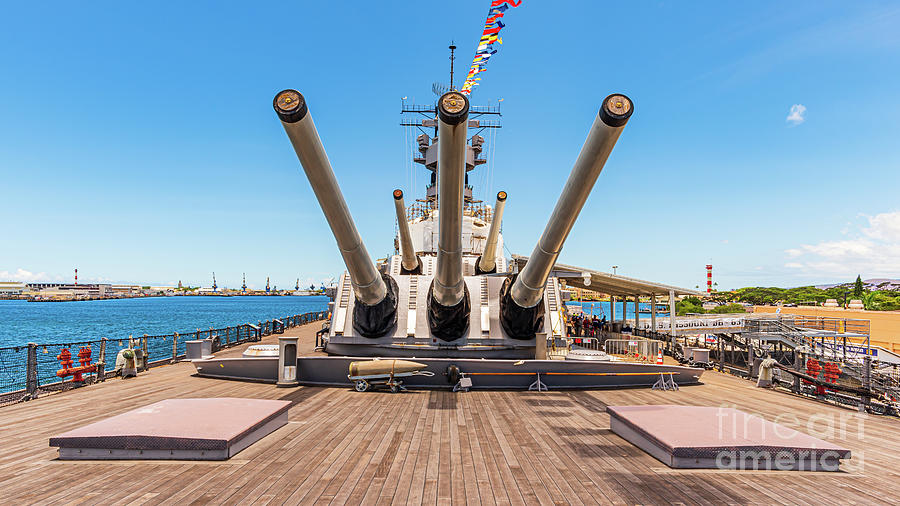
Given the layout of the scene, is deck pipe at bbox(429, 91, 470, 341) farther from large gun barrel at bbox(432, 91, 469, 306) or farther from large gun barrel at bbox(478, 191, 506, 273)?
large gun barrel at bbox(478, 191, 506, 273)

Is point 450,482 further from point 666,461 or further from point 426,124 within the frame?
point 426,124

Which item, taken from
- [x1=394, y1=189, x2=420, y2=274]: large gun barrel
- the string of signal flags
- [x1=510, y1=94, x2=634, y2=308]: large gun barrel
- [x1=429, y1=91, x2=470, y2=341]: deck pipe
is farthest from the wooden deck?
the string of signal flags

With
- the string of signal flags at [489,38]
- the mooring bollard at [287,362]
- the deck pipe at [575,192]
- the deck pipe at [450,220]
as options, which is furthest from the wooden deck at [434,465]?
the string of signal flags at [489,38]

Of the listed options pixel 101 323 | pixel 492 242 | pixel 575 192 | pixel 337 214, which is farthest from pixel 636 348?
pixel 101 323

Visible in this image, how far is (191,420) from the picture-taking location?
5348mm

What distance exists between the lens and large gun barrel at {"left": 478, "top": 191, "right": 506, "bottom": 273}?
10469 mm

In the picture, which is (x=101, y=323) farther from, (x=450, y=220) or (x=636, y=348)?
(x=450, y=220)

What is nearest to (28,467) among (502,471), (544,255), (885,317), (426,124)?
A: (502,471)

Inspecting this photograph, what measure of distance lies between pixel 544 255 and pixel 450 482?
3.97 metres

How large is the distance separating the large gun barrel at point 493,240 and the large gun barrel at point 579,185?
7.49 feet

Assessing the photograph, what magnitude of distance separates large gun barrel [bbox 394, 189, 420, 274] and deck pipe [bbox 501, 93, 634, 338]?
8.94 ft

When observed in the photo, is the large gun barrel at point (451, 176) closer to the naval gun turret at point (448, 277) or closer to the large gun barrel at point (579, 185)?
the naval gun turret at point (448, 277)

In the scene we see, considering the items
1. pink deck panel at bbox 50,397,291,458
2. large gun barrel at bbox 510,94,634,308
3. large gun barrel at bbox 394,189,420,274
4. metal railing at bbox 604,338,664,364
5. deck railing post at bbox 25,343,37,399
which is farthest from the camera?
metal railing at bbox 604,338,664,364

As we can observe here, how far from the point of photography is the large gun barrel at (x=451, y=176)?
207 inches
